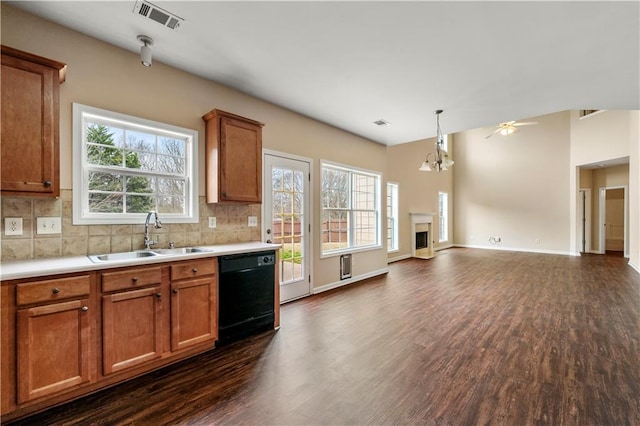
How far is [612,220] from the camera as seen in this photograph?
8953mm

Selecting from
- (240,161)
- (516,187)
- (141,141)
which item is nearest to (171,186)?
(141,141)

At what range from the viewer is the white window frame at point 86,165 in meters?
2.30

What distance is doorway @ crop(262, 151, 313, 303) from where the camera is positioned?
12.3 feet

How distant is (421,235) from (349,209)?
4.09 m

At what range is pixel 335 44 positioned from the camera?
2455 mm

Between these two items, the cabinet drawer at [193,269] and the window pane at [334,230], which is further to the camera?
the window pane at [334,230]

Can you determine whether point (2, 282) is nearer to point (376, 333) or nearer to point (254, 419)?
point (254, 419)

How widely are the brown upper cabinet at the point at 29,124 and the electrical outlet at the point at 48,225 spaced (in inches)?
10.6

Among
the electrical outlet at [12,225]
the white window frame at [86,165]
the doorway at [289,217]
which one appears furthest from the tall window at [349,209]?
the electrical outlet at [12,225]

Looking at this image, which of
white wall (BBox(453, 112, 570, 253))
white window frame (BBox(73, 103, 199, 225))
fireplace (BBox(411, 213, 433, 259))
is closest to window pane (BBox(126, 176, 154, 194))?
white window frame (BBox(73, 103, 199, 225))

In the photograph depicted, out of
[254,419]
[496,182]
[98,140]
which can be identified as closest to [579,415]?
[254,419]

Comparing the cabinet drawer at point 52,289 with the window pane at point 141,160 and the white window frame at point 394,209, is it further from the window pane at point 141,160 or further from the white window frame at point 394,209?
the white window frame at point 394,209

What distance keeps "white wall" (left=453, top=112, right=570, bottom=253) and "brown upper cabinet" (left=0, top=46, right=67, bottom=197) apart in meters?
11.1

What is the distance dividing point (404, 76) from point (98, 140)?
299cm
